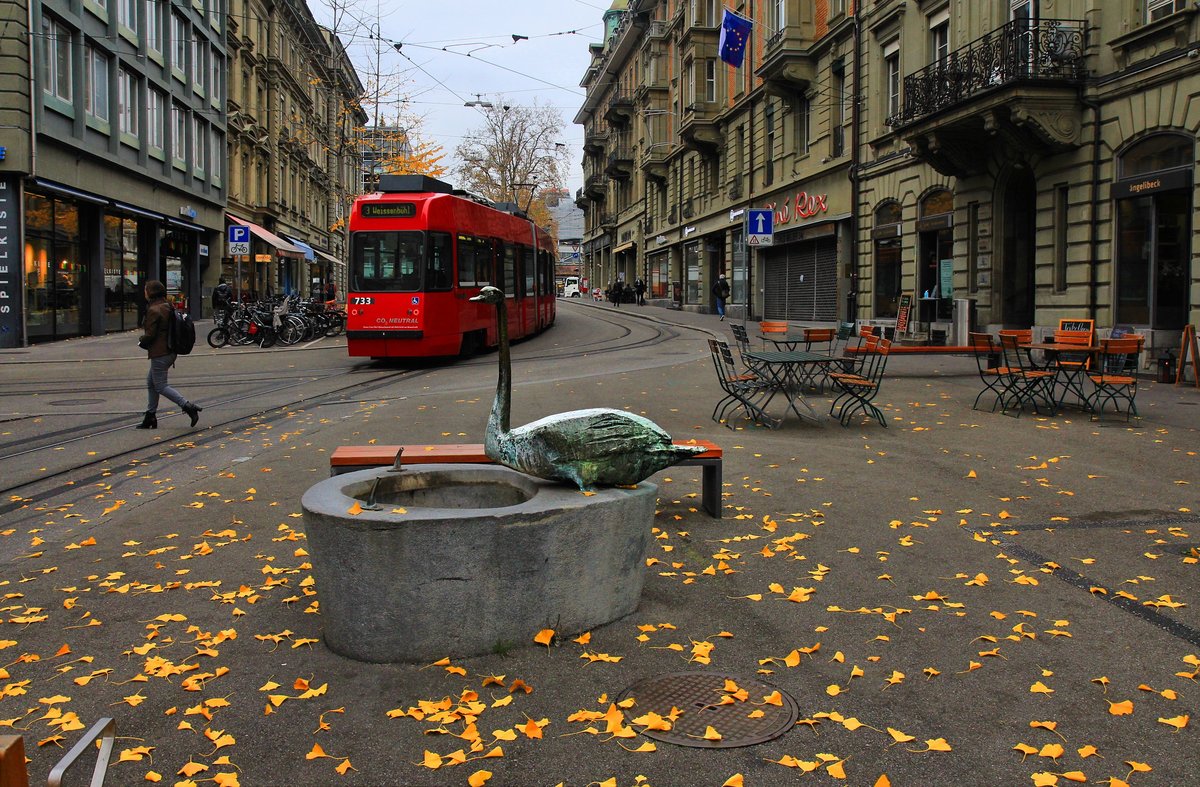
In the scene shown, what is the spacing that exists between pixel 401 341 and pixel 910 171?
44.5 feet

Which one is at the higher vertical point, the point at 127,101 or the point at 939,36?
the point at 939,36

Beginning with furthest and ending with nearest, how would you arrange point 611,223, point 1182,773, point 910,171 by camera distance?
point 611,223, point 910,171, point 1182,773

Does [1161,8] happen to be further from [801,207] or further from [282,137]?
[282,137]

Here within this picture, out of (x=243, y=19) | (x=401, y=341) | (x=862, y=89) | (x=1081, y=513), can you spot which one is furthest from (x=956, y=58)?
(x=243, y=19)

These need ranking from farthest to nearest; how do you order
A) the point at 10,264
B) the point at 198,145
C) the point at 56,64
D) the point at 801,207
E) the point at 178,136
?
1. the point at 198,145
2. the point at 178,136
3. the point at 801,207
4. the point at 56,64
5. the point at 10,264

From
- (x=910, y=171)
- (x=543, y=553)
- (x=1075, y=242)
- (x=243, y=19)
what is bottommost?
(x=543, y=553)

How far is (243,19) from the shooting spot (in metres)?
41.8

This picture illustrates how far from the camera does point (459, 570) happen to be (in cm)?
404

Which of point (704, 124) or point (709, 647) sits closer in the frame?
point (709, 647)

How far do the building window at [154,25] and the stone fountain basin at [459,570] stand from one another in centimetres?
3086

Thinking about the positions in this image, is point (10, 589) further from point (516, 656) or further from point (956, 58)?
point (956, 58)

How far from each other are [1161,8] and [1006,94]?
2696mm

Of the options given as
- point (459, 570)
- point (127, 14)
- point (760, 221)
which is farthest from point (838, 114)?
point (459, 570)

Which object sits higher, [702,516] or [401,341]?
[401,341]
